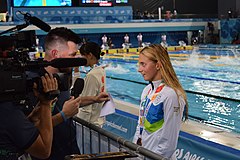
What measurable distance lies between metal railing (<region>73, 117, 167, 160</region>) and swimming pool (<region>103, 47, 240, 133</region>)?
2.48 metres

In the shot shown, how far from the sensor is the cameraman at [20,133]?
5.97 feet

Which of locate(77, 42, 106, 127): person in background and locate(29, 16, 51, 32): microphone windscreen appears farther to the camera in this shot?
locate(77, 42, 106, 127): person in background

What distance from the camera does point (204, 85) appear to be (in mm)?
8383

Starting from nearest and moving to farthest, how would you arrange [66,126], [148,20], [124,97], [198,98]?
[66,126] < [198,98] < [124,97] < [148,20]

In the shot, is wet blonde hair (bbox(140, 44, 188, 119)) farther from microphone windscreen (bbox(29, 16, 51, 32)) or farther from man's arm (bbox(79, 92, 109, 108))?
microphone windscreen (bbox(29, 16, 51, 32))

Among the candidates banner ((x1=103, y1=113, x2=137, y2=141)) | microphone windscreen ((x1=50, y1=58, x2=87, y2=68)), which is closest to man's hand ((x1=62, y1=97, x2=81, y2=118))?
microphone windscreen ((x1=50, y1=58, x2=87, y2=68))

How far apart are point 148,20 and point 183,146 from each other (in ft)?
51.5

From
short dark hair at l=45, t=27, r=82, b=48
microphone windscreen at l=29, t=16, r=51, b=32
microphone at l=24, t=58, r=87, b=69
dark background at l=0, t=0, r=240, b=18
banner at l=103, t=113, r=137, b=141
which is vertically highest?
dark background at l=0, t=0, r=240, b=18

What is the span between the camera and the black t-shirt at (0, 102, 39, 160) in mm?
1818

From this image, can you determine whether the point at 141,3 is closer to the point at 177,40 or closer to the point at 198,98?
the point at 177,40

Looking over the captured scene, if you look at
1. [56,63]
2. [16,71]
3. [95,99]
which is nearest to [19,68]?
[16,71]

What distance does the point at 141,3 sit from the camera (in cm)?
2250

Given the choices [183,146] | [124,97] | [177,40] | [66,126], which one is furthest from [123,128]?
[177,40]

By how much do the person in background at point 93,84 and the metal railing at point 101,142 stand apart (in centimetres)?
51
